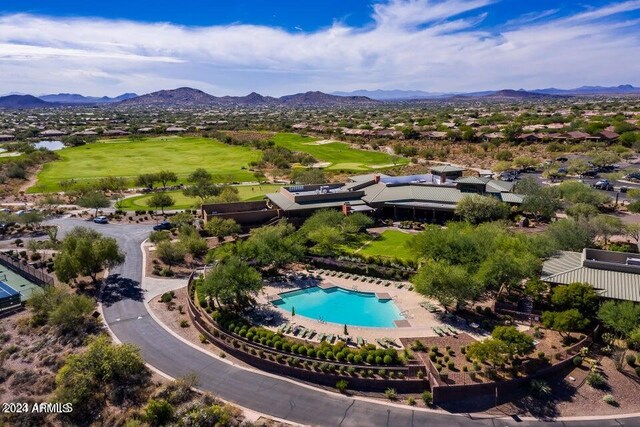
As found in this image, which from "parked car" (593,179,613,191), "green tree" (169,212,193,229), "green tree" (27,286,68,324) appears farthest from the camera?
"parked car" (593,179,613,191)

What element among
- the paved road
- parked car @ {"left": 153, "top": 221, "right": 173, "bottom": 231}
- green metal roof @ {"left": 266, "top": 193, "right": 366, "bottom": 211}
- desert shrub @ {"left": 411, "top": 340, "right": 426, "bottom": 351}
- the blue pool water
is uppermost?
green metal roof @ {"left": 266, "top": 193, "right": 366, "bottom": 211}

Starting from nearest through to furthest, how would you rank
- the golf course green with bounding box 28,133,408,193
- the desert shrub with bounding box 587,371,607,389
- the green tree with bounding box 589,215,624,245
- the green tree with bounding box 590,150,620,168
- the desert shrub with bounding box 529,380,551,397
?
the desert shrub with bounding box 529,380,551,397
the desert shrub with bounding box 587,371,607,389
the green tree with bounding box 589,215,624,245
the green tree with bounding box 590,150,620,168
the golf course green with bounding box 28,133,408,193

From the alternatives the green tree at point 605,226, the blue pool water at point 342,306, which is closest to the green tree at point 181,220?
the blue pool water at point 342,306

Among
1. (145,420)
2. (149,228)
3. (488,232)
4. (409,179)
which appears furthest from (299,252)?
(409,179)

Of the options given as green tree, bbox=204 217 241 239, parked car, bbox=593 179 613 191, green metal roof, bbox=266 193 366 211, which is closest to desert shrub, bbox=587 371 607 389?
green metal roof, bbox=266 193 366 211

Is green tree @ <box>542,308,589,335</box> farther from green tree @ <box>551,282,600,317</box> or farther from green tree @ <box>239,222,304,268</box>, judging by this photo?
green tree @ <box>239,222,304,268</box>

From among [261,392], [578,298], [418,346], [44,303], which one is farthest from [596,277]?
[44,303]
